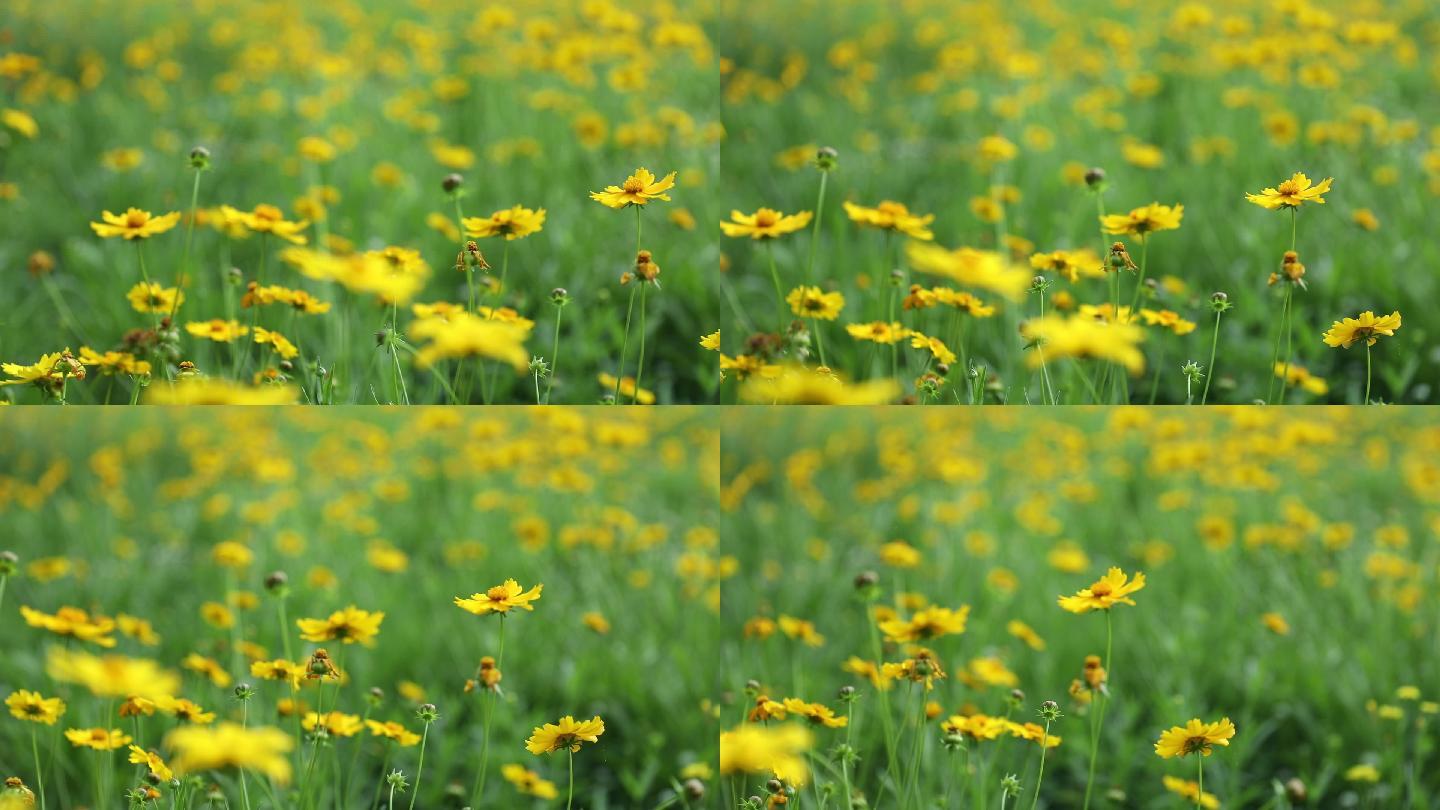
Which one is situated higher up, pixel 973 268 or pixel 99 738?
pixel 973 268

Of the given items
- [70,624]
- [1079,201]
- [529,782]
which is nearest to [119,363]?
[70,624]

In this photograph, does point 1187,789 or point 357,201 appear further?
point 357,201

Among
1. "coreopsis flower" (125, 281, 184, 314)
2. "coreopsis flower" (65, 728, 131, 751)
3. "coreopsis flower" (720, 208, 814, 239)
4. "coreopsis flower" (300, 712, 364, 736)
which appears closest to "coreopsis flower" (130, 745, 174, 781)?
"coreopsis flower" (65, 728, 131, 751)

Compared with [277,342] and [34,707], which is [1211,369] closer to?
[277,342]

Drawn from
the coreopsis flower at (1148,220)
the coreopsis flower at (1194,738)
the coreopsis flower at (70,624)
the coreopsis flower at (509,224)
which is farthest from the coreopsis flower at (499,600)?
the coreopsis flower at (1148,220)

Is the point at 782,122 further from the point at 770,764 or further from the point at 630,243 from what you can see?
the point at 770,764

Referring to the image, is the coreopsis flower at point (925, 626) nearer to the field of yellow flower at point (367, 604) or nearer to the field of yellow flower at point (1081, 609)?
the field of yellow flower at point (1081, 609)

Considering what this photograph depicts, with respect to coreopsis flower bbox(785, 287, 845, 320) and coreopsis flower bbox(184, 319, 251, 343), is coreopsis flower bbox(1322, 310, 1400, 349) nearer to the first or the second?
coreopsis flower bbox(785, 287, 845, 320)

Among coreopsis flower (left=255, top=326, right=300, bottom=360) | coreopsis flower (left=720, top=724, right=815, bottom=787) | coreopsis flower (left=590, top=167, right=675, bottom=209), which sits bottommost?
coreopsis flower (left=720, top=724, right=815, bottom=787)

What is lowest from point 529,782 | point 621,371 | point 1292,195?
point 529,782
